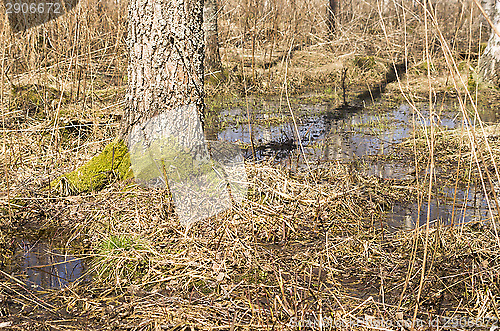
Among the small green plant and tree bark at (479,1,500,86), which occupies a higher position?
tree bark at (479,1,500,86)

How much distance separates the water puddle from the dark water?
1731 mm

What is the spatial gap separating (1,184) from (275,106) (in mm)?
4955

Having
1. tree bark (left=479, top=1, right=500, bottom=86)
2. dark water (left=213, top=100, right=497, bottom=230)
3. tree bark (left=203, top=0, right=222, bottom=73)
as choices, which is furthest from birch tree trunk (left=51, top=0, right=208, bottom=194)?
tree bark (left=479, top=1, right=500, bottom=86)

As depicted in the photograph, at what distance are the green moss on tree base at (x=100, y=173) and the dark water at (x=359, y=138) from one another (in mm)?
1398

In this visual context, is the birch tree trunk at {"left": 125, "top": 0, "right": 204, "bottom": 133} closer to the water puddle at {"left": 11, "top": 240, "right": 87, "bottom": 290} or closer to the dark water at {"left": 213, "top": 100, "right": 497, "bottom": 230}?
the dark water at {"left": 213, "top": 100, "right": 497, "bottom": 230}

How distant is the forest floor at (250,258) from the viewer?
2107 millimetres

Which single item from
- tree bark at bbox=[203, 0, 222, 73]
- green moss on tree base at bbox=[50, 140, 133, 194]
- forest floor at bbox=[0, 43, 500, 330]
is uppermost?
tree bark at bbox=[203, 0, 222, 73]

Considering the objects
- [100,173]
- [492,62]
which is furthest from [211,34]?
[100,173]

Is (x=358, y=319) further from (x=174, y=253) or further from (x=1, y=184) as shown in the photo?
(x=1, y=184)

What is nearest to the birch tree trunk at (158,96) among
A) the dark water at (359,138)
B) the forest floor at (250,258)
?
the forest floor at (250,258)

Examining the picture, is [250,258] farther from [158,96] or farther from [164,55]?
[164,55]

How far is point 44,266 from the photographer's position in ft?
8.82

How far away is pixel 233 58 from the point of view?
33.2ft

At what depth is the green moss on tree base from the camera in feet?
11.3
